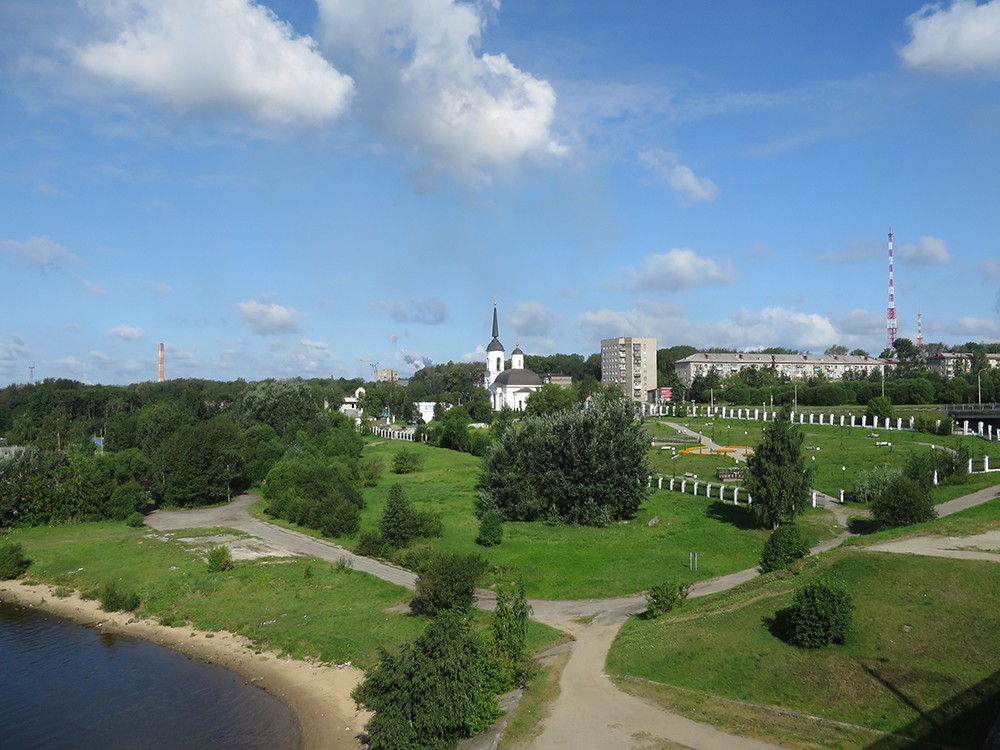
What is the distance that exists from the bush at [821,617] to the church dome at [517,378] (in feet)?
361

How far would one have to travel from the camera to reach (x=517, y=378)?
5123 inches

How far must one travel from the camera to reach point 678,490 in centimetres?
4756

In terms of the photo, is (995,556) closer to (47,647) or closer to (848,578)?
(848,578)

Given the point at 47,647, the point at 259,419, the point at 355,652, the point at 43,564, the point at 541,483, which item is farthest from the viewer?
the point at 259,419

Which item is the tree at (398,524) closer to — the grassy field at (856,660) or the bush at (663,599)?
the bush at (663,599)

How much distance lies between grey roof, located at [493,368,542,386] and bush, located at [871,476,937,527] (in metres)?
97.8

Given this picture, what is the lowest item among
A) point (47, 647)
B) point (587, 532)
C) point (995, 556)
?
point (47, 647)

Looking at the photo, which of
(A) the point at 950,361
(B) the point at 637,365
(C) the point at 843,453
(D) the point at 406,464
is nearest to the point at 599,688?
(C) the point at 843,453

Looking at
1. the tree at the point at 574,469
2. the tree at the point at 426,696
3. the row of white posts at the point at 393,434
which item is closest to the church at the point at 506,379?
the row of white posts at the point at 393,434

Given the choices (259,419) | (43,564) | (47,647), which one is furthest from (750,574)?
(259,419)

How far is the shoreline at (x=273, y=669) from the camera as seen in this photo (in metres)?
20.3

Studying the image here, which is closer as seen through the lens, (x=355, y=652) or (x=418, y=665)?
(x=418, y=665)

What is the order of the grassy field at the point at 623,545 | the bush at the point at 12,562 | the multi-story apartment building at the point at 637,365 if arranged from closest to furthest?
the grassy field at the point at 623,545
the bush at the point at 12,562
the multi-story apartment building at the point at 637,365

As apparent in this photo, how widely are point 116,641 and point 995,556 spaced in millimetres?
29967
